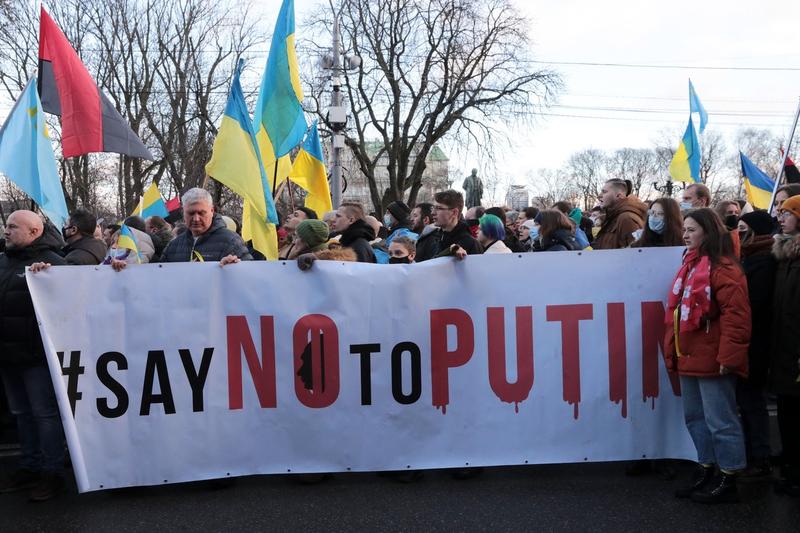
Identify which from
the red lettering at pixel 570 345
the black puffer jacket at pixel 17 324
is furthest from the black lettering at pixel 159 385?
the red lettering at pixel 570 345

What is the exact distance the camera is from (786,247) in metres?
4.49

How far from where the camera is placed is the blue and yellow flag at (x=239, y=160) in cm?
568

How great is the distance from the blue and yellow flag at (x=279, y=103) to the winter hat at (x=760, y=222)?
3.97m

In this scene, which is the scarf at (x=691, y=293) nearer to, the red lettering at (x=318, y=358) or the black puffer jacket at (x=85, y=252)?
the red lettering at (x=318, y=358)

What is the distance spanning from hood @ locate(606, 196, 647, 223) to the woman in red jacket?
5.67 ft

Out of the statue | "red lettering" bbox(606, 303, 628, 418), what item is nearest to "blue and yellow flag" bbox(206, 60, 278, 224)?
"red lettering" bbox(606, 303, 628, 418)

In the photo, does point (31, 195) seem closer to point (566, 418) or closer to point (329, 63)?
point (566, 418)

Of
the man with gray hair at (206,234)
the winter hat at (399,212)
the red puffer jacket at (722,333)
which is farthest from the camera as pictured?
the winter hat at (399,212)

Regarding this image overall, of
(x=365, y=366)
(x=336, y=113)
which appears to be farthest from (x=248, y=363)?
(x=336, y=113)

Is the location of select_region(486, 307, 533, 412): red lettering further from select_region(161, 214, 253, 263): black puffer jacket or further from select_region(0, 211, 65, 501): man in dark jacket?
select_region(0, 211, 65, 501): man in dark jacket

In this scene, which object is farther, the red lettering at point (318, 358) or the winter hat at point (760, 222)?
the winter hat at point (760, 222)

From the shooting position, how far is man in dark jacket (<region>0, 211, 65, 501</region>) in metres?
4.57

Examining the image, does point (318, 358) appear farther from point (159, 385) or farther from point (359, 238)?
point (359, 238)

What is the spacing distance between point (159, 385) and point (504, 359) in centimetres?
217
